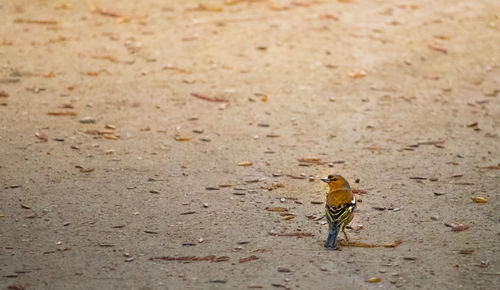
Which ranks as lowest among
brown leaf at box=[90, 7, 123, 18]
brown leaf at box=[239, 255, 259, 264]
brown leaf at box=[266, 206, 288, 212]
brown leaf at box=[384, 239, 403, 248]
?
brown leaf at box=[384, 239, 403, 248]

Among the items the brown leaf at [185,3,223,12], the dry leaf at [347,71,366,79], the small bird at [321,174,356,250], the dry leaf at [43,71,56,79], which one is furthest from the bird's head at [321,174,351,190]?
the brown leaf at [185,3,223,12]

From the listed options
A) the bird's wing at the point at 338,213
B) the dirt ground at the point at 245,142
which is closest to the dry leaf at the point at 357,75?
the dirt ground at the point at 245,142

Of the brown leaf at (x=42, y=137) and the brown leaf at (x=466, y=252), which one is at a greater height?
the brown leaf at (x=42, y=137)

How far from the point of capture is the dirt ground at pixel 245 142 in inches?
191

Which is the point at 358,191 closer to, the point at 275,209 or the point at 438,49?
the point at 275,209

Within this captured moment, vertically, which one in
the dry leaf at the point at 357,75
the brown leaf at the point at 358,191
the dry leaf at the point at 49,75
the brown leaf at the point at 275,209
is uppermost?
the dry leaf at the point at 49,75

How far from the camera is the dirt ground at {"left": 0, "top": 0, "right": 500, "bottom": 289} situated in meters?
4.86

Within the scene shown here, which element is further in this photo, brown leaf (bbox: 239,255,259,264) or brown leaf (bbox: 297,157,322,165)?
brown leaf (bbox: 297,157,322,165)

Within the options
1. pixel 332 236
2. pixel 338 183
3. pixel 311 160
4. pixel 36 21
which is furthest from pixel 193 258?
pixel 36 21

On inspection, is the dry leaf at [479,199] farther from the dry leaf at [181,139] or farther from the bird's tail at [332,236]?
the dry leaf at [181,139]

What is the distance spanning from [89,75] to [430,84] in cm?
382

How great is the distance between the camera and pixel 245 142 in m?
7.00

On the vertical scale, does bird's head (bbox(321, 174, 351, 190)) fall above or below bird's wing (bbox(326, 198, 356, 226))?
above

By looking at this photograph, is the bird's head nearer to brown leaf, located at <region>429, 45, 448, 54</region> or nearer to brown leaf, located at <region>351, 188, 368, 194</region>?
brown leaf, located at <region>351, 188, 368, 194</region>
